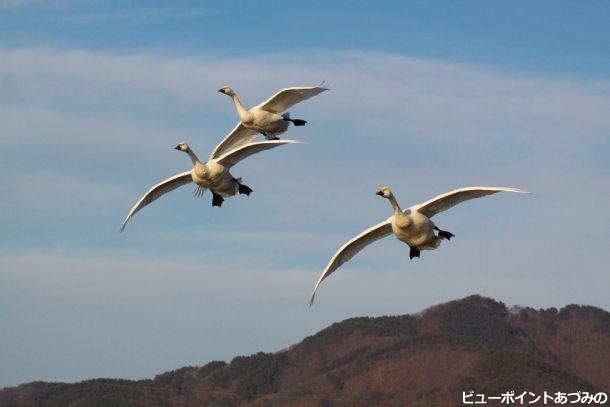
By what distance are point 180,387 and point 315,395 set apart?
20.7 m

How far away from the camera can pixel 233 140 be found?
209ft

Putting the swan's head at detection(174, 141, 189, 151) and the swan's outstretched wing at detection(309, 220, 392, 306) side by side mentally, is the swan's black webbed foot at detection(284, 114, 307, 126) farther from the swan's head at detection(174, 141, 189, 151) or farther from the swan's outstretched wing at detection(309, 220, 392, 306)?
the swan's outstretched wing at detection(309, 220, 392, 306)

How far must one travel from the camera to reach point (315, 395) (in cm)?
18725

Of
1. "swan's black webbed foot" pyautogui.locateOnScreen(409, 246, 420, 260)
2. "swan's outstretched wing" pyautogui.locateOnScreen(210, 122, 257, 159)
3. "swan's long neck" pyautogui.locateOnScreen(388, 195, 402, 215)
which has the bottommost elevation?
"swan's black webbed foot" pyautogui.locateOnScreen(409, 246, 420, 260)

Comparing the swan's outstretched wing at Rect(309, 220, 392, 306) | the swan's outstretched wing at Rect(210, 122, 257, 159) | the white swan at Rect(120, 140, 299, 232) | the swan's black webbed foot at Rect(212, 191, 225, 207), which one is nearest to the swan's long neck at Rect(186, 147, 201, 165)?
the white swan at Rect(120, 140, 299, 232)

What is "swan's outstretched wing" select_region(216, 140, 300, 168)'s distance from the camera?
5422 cm

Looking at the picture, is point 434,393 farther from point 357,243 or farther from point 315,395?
point 357,243

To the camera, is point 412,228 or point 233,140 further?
point 233,140

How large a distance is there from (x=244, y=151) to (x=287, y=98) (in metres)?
5.68

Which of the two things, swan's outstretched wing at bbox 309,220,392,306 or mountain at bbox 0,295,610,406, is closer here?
swan's outstretched wing at bbox 309,220,392,306

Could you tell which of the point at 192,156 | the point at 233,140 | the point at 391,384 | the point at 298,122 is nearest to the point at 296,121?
the point at 298,122

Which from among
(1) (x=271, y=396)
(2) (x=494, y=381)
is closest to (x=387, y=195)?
(2) (x=494, y=381)

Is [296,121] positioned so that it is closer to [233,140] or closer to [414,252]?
[233,140]

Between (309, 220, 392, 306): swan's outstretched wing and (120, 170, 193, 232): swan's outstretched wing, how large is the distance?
32.6 ft
